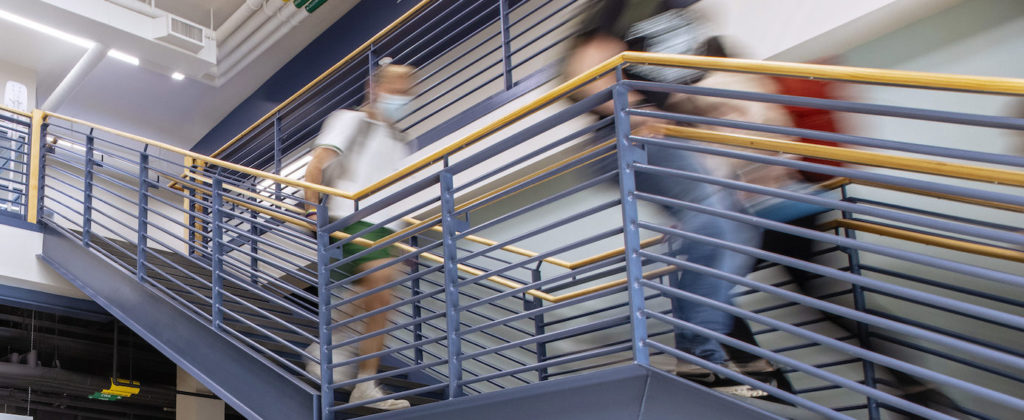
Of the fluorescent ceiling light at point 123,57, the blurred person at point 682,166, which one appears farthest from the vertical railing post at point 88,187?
the fluorescent ceiling light at point 123,57

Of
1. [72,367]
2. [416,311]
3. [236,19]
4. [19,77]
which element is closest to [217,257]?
[416,311]

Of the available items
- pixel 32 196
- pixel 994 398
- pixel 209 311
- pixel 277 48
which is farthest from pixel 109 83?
pixel 994 398

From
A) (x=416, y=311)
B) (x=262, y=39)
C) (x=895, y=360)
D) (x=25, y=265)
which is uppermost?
(x=262, y=39)

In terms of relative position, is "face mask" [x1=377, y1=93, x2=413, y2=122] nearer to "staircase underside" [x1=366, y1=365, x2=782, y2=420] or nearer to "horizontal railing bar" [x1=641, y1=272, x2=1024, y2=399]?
"staircase underside" [x1=366, y1=365, x2=782, y2=420]

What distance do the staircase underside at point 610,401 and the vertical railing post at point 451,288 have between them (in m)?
0.09

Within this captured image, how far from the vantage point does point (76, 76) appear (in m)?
8.38

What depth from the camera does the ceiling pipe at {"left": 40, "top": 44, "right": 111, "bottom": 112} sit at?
26.1ft

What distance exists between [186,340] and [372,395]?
4.29 ft

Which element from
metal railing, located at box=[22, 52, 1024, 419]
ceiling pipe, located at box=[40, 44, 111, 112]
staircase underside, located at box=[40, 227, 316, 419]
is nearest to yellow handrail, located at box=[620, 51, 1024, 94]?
metal railing, located at box=[22, 52, 1024, 419]

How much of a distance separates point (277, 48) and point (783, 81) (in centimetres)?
680

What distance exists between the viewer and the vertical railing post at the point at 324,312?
3.22m

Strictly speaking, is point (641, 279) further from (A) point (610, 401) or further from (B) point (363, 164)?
(B) point (363, 164)

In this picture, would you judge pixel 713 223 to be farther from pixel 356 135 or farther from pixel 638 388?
pixel 356 135

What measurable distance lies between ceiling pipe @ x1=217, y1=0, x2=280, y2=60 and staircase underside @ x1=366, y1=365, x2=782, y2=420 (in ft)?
20.2
